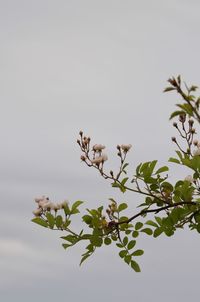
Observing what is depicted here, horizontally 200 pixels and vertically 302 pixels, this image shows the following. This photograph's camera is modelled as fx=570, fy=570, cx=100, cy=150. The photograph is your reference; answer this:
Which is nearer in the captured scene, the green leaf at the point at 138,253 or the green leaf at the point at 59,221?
the green leaf at the point at 59,221

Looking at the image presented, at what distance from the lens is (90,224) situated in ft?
23.4

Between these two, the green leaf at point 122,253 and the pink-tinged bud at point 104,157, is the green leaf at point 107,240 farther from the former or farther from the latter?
the pink-tinged bud at point 104,157

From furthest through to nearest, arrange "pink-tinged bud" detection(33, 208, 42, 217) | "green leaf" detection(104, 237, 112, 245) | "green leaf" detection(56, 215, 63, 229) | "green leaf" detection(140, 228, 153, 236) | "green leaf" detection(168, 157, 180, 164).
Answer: "green leaf" detection(140, 228, 153, 236), "green leaf" detection(104, 237, 112, 245), "pink-tinged bud" detection(33, 208, 42, 217), "green leaf" detection(56, 215, 63, 229), "green leaf" detection(168, 157, 180, 164)

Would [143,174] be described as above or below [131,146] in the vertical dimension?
below

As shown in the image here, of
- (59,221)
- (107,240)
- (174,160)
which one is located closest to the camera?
(174,160)

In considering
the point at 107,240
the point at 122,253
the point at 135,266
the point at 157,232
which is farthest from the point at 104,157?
Result: the point at 135,266

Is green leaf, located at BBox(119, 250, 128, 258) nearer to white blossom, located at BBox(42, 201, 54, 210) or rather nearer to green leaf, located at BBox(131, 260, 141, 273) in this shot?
green leaf, located at BBox(131, 260, 141, 273)

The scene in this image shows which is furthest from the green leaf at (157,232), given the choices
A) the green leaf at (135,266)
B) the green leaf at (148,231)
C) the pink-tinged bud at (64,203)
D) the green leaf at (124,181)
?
the pink-tinged bud at (64,203)

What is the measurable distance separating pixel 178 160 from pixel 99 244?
144 cm

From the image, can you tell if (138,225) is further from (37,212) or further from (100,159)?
(37,212)

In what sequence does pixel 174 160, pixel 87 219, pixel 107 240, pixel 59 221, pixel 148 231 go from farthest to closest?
pixel 148 231 < pixel 107 240 < pixel 87 219 < pixel 59 221 < pixel 174 160

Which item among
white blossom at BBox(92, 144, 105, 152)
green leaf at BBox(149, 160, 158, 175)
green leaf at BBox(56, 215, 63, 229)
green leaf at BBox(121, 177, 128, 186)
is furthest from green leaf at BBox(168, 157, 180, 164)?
green leaf at BBox(56, 215, 63, 229)

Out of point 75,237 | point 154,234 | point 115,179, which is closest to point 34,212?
point 75,237

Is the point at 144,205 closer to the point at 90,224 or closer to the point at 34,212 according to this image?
the point at 90,224
